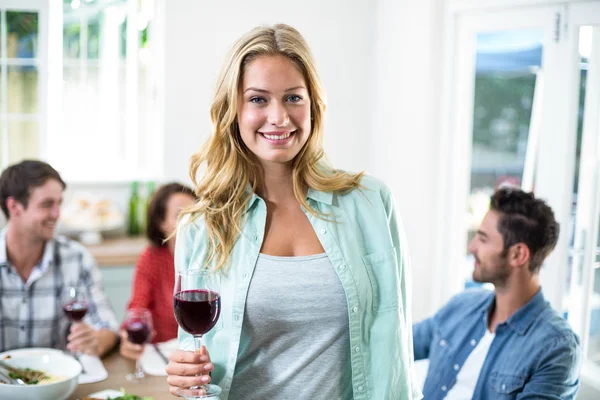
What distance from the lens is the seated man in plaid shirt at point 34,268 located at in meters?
2.39

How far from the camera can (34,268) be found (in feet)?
7.97

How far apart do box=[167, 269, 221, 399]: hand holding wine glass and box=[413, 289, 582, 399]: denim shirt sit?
3.14 ft

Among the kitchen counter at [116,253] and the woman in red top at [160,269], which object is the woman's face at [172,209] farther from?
the kitchen counter at [116,253]

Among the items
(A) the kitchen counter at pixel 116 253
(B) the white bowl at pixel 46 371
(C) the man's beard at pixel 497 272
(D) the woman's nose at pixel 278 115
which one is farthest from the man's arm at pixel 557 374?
(A) the kitchen counter at pixel 116 253

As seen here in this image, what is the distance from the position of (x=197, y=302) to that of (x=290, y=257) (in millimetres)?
237

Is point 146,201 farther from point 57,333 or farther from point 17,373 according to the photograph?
point 17,373

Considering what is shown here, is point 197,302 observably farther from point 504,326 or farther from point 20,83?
point 20,83

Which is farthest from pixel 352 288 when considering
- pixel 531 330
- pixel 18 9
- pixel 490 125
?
pixel 490 125

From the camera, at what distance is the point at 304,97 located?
4.90 ft

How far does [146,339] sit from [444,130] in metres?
2.26

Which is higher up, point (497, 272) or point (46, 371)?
point (497, 272)

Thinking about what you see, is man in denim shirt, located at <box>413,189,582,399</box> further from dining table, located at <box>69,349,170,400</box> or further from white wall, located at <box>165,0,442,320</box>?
white wall, located at <box>165,0,442,320</box>

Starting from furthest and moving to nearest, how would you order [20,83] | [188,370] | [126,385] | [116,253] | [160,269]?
1. [20,83]
2. [116,253]
3. [160,269]
4. [126,385]
5. [188,370]

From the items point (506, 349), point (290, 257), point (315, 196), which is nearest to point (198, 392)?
point (290, 257)
